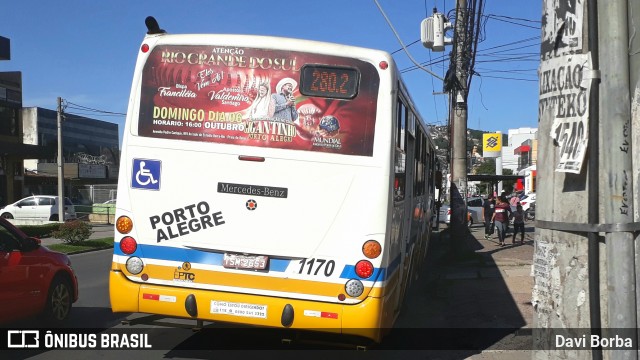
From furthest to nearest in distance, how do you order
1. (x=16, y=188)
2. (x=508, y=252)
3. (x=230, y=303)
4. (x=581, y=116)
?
(x=16, y=188)
(x=508, y=252)
(x=230, y=303)
(x=581, y=116)

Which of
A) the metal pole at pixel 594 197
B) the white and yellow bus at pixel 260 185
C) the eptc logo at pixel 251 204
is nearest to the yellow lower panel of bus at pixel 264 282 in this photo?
the white and yellow bus at pixel 260 185

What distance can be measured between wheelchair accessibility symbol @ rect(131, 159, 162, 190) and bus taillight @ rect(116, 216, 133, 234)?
32 cm

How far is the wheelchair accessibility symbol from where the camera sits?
5.66 metres

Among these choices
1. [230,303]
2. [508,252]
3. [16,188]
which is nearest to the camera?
[230,303]

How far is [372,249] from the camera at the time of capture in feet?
17.4

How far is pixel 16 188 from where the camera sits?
139 feet

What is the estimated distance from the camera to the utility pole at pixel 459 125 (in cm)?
1588

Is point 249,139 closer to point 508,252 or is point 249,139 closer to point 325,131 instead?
point 325,131

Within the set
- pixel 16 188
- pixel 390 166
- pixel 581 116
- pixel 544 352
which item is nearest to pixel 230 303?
pixel 390 166

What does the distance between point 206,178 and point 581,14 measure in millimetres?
3626

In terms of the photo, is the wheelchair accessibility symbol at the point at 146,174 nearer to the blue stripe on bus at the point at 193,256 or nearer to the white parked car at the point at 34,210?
the blue stripe on bus at the point at 193,256

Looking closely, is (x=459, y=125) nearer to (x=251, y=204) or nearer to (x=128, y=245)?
(x=251, y=204)

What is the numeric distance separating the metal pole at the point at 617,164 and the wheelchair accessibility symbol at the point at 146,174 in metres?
4.03

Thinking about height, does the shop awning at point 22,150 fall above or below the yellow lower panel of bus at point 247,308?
above
